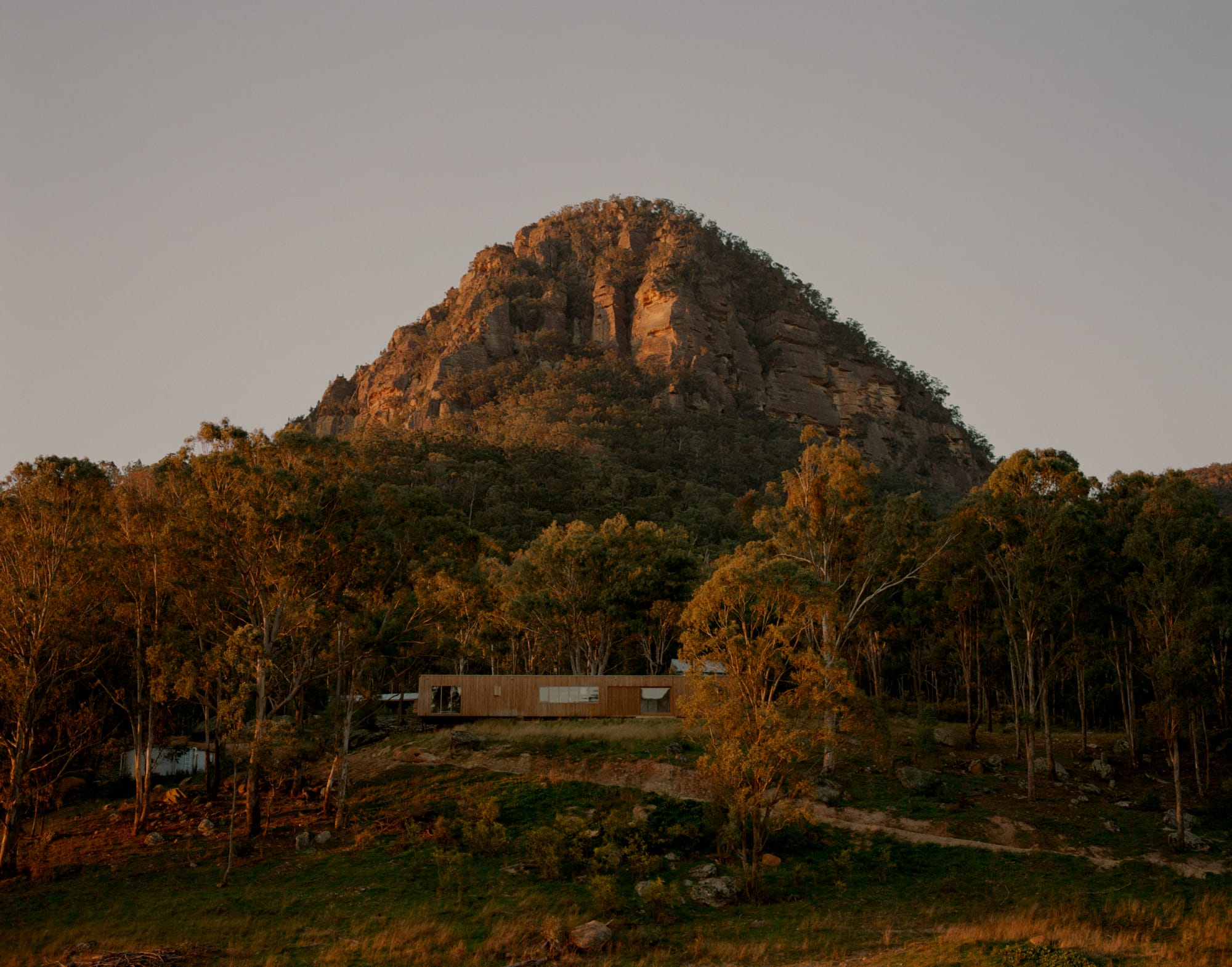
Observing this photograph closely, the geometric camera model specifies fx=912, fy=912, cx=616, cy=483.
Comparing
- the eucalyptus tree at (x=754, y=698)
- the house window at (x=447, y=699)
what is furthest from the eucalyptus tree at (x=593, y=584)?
the eucalyptus tree at (x=754, y=698)

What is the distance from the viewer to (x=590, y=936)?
1988cm

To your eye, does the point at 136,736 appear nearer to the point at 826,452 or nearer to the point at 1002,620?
the point at 826,452

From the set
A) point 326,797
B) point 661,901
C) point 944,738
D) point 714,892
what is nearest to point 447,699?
point 326,797

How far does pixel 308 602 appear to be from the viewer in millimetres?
29516

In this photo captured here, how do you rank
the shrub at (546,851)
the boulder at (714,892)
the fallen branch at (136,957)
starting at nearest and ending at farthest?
1. the fallen branch at (136,957)
2. the boulder at (714,892)
3. the shrub at (546,851)

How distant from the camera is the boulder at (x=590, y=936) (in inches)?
773

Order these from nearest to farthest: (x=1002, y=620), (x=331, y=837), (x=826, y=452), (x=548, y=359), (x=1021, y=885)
A: 1. (x=1021, y=885)
2. (x=331, y=837)
3. (x=826, y=452)
4. (x=1002, y=620)
5. (x=548, y=359)

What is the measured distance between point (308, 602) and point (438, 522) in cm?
543

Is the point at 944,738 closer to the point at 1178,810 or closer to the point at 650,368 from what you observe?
the point at 1178,810

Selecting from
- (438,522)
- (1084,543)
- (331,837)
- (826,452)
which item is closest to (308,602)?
(438,522)

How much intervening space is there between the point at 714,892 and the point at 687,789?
7.97m

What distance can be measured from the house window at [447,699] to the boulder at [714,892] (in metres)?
20.9

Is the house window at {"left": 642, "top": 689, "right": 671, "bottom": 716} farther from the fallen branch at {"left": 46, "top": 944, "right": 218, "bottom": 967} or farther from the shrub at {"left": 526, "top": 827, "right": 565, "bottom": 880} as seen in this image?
the fallen branch at {"left": 46, "top": 944, "right": 218, "bottom": 967}

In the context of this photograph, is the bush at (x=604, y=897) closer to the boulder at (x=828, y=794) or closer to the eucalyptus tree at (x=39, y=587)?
the boulder at (x=828, y=794)
